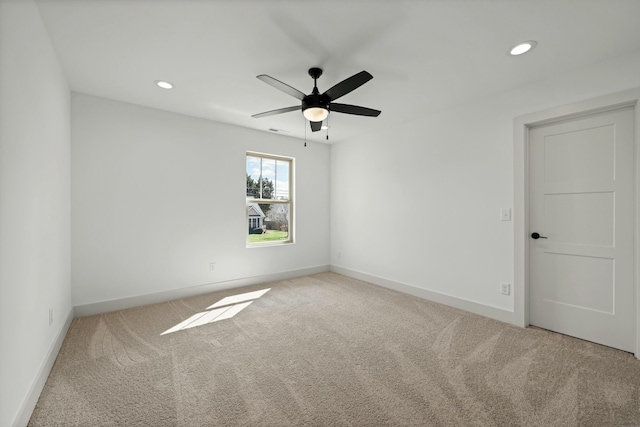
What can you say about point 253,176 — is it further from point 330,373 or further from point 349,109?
point 330,373

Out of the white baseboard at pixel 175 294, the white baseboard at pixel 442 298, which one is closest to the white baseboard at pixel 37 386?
the white baseboard at pixel 175 294

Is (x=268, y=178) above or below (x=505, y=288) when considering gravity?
above

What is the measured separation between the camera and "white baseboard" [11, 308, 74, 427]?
154 cm

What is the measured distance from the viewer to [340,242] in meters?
5.30

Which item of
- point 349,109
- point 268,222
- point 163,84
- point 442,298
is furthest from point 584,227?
point 163,84

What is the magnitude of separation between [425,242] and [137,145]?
4.04 m

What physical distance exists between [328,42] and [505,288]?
10.2 feet

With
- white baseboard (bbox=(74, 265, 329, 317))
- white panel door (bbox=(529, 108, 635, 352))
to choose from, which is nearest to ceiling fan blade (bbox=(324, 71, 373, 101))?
white panel door (bbox=(529, 108, 635, 352))

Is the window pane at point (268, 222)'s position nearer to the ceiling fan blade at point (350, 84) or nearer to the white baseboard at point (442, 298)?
Answer: the white baseboard at point (442, 298)

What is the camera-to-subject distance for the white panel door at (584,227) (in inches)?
95.4

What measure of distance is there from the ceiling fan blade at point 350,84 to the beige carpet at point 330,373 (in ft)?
7.45

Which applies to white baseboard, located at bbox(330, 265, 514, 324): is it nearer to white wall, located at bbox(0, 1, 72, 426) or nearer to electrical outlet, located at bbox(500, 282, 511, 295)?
electrical outlet, located at bbox(500, 282, 511, 295)

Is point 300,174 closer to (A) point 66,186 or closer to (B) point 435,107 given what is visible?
(B) point 435,107

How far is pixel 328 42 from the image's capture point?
216cm
